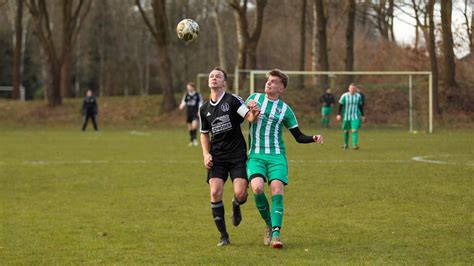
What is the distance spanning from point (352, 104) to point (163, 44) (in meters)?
21.7

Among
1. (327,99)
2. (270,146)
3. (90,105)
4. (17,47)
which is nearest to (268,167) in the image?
(270,146)

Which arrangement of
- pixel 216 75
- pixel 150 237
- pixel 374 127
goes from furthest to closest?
pixel 374 127, pixel 150 237, pixel 216 75

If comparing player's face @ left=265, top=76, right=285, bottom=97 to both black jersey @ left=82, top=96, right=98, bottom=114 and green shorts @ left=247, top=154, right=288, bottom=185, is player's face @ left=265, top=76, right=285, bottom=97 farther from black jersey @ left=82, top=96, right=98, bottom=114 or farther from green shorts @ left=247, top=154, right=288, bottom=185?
black jersey @ left=82, top=96, right=98, bottom=114

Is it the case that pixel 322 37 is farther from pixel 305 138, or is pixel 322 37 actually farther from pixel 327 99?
pixel 305 138

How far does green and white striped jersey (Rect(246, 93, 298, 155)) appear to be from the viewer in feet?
30.6

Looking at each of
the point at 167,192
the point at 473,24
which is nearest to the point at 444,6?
the point at 473,24

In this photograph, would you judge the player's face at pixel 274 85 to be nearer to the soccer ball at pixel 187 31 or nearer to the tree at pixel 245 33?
the soccer ball at pixel 187 31

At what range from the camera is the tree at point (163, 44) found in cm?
4397

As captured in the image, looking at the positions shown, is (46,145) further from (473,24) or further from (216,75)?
(216,75)

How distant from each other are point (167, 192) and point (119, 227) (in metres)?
3.78

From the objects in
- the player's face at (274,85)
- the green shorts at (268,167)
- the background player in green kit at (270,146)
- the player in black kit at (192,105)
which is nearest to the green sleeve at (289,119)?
the background player in green kit at (270,146)

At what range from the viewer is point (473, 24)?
79.5 ft

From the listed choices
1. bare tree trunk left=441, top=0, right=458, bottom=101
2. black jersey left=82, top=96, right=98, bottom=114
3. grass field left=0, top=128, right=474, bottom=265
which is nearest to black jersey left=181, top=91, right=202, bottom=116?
grass field left=0, top=128, right=474, bottom=265

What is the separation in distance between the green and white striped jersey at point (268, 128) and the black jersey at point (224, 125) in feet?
0.52
